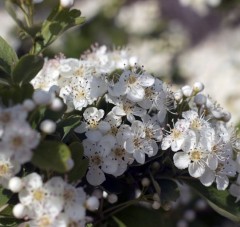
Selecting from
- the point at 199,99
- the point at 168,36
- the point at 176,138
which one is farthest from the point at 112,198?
the point at 168,36

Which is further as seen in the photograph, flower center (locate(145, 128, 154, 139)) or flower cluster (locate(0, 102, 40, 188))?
flower center (locate(145, 128, 154, 139))

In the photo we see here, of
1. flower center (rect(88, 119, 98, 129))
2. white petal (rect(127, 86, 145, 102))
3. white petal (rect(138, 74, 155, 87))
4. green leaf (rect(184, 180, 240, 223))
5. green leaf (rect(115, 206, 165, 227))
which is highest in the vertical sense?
white petal (rect(127, 86, 145, 102))

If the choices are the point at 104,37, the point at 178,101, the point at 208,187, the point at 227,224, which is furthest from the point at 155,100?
the point at 104,37

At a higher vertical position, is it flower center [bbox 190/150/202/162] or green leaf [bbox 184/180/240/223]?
flower center [bbox 190/150/202/162]

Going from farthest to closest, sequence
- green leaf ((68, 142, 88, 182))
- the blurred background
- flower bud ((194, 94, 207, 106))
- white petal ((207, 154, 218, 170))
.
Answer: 1. the blurred background
2. flower bud ((194, 94, 207, 106))
3. white petal ((207, 154, 218, 170))
4. green leaf ((68, 142, 88, 182))

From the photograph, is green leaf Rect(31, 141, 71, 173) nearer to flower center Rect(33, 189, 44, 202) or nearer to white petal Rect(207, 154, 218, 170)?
flower center Rect(33, 189, 44, 202)

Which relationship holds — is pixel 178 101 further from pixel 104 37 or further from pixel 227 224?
pixel 104 37

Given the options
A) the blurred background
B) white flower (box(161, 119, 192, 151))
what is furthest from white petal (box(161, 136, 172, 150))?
the blurred background
